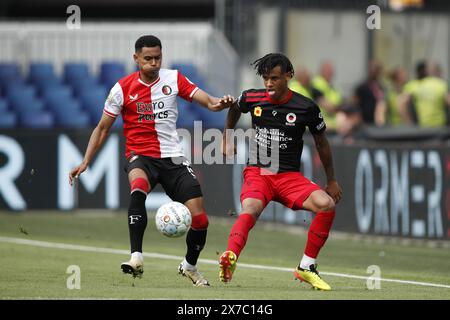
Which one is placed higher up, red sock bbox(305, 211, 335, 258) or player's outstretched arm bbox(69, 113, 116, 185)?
player's outstretched arm bbox(69, 113, 116, 185)

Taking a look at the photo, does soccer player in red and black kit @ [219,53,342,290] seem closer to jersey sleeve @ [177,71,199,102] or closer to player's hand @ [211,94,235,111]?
player's hand @ [211,94,235,111]

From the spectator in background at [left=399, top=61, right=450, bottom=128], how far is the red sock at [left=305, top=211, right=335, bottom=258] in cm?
1061

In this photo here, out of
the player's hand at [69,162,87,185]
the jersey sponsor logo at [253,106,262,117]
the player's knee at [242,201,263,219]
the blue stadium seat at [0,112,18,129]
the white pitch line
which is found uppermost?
the jersey sponsor logo at [253,106,262,117]

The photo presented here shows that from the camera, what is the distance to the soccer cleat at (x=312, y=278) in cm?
1091

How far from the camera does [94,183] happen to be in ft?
66.0

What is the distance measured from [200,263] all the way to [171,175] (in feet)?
8.89

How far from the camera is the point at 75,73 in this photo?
2372cm

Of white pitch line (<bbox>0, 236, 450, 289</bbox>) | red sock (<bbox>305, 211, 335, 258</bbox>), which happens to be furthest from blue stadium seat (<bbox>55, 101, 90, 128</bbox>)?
red sock (<bbox>305, 211, 335, 258</bbox>)

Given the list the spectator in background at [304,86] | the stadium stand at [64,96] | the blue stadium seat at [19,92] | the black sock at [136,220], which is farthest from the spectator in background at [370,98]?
the black sock at [136,220]

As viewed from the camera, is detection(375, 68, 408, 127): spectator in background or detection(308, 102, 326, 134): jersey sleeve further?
detection(375, 68, 408, 127): spectator in background

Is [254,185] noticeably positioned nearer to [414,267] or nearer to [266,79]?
[266,79]

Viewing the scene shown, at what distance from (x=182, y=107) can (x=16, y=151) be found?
4.24 metres

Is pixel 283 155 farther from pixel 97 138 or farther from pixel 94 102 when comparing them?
pixel 94 102

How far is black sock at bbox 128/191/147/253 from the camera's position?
10977 millimetres
